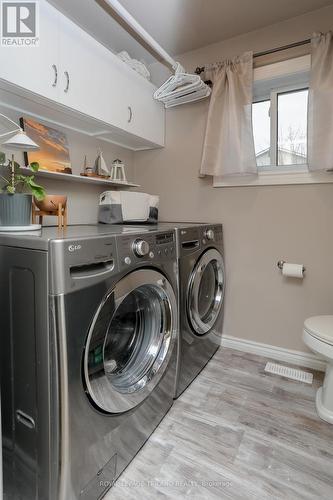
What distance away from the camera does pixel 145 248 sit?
44.8 inches

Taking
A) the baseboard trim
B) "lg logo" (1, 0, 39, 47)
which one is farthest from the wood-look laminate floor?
"lg logo" (1, 0, 39, 47)

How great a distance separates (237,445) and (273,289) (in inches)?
43.3

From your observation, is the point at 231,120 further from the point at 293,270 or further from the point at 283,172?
the point at 293,270

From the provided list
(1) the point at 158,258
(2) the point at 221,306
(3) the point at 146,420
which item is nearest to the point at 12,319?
(1) the point at 158,258

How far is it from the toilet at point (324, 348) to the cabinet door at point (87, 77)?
1736mm

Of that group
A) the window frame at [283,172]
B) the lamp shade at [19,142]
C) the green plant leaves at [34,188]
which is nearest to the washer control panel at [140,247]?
the green plant leaves at [34,188]

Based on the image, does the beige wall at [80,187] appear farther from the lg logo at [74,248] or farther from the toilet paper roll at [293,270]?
the toilet paper roll at [293,270]

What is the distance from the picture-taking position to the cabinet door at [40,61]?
1.22 m

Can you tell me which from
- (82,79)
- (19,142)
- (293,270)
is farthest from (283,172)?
(19,142)

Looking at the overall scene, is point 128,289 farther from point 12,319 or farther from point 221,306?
point 221,306

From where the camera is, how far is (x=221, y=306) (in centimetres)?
215

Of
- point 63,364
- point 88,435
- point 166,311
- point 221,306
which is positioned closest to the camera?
point 63,364

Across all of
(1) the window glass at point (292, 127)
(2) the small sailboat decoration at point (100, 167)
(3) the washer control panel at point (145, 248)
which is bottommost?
(3) the washer control panel at point (145, 248)

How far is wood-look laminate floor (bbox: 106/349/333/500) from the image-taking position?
3.64ft
